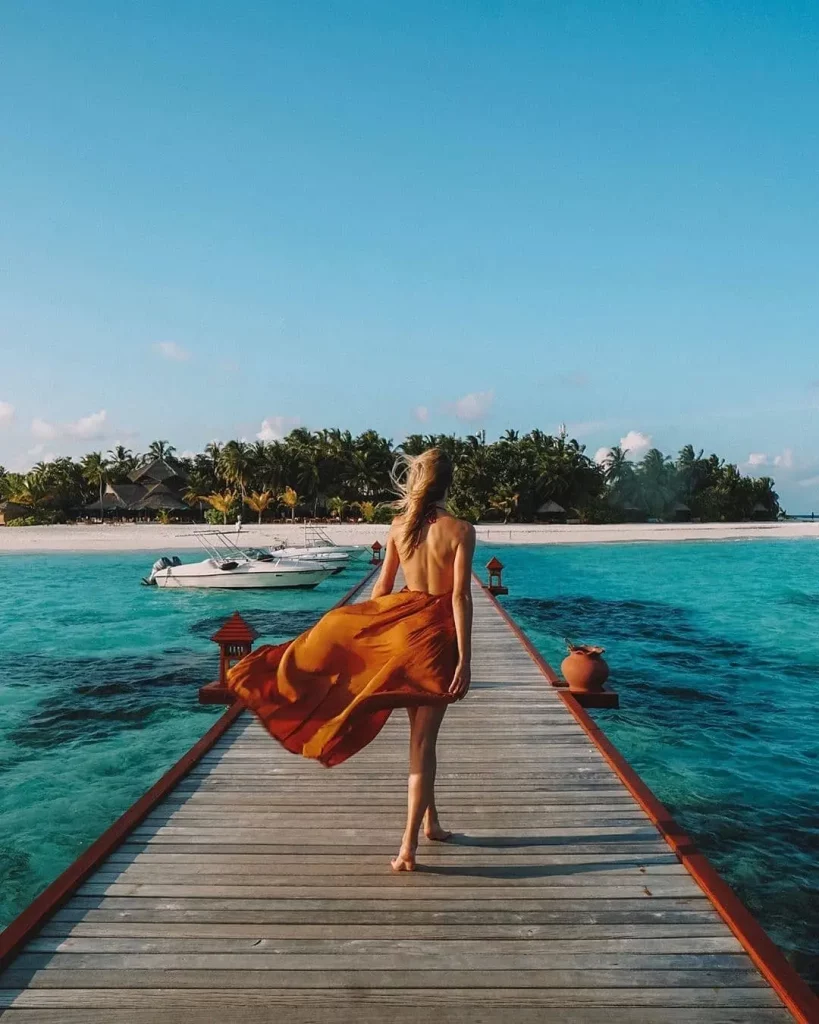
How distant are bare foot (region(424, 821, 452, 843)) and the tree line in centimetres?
6148

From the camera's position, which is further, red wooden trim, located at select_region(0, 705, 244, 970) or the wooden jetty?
red wooden trim, located at select_region(0, 705, 244, 970)

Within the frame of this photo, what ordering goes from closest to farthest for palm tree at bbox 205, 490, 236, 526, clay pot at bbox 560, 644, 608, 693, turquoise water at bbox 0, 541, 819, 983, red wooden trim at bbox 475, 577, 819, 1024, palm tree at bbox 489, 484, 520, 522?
red wooden trim at bbox 475, 577, 819, 1024 < turquoise water at bbox 0, 541, 819, 983 < clay pot at bbox 560, 644, 608, 693 < palm tree at bbox 205, 490, 236, 526 < palm tree at bbox 489, 484, 520, 522

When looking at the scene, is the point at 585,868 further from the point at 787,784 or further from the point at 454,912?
the point at 787,784

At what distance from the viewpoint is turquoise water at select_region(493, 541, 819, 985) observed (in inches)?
278

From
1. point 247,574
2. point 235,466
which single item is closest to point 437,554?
point 247,574

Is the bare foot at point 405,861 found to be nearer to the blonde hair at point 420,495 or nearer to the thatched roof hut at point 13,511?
the blonde hair at point 420,495

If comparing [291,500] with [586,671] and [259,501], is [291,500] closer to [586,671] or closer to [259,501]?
[259,501]

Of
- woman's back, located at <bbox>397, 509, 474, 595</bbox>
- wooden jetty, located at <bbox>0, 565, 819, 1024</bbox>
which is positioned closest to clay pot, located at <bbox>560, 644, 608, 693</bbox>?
wooden jetty, located at <bbox>0, 565, 819, 1024</bbox>

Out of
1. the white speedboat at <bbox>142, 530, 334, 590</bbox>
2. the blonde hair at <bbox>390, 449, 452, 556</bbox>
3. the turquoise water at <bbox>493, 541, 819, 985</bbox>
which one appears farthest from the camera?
the white speedboat at <bbox>142, 530, 334, 590</bbox>

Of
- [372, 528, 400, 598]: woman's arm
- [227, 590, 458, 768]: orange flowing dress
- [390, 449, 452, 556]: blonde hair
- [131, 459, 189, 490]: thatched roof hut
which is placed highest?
[131, 459, 189, 490]: thatched roof hut

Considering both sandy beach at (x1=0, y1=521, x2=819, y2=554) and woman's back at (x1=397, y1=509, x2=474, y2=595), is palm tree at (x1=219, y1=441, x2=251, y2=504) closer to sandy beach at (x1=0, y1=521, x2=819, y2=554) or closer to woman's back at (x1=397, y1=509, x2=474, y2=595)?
sandy beach at (x1=0, y1=521, x2=819, y2=554)

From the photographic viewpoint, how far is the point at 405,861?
418cm

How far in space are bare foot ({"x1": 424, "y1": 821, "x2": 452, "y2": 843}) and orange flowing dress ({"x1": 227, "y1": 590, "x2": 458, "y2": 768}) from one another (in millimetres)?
887

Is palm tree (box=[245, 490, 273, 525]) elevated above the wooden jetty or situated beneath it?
elevated above
